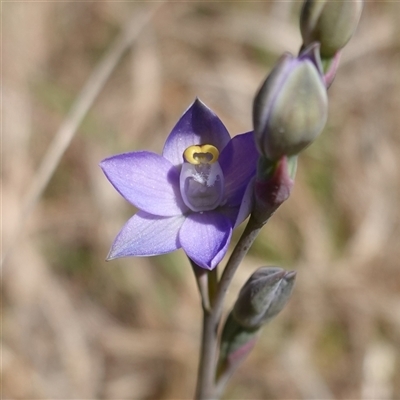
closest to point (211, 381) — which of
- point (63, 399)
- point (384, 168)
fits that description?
point (63, 399)

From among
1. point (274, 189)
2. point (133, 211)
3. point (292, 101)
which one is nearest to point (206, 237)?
point (274, 189)

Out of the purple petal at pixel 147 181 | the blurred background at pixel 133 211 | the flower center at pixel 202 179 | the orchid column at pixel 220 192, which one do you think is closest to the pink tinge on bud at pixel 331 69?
the orchid column at pixel 220 192

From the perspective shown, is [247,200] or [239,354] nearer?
[247,200]

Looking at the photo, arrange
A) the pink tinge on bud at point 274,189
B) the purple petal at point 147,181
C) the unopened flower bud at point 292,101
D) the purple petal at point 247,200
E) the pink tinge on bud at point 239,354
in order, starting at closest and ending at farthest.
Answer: the unopened flower bud at point 292,101, the pink tinge on bud at point 274,189, the purple petal at point 247,200, the purple petal at point 147,181, the pink tinge on bud at point 239,354

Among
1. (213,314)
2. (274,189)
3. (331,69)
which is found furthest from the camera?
(213,314)

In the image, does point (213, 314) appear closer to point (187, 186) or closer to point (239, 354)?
point (239, 354)

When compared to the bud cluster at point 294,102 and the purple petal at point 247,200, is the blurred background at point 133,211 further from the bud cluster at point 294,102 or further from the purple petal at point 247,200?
the bud cluster at point 294,102
